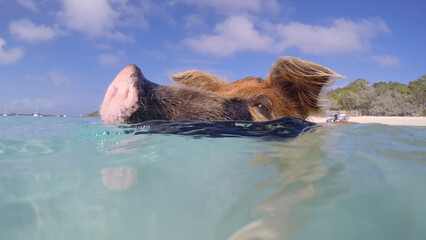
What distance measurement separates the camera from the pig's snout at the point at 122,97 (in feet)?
9.80

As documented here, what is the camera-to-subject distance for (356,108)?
47.8 meters

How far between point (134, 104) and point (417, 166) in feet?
8.20

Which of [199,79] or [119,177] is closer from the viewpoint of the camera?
[119,177]

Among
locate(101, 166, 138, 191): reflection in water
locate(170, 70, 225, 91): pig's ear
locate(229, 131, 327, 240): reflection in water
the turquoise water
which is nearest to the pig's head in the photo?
locate(170, 70, 225, 91): pig's ear

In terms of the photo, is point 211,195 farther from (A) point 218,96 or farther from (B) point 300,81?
(B) point 300,81

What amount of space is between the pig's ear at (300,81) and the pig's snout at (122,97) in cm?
214

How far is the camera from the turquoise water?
1181 millimetres

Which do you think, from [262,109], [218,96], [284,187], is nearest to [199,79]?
[218,96]

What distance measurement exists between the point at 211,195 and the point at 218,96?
2.56m

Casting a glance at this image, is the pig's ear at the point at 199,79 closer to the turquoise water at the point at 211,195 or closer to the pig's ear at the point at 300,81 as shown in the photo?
the pig's ear at the point at 300,81

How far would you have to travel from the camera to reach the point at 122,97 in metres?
3.03

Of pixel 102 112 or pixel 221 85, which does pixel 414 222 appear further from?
pixel 221 85

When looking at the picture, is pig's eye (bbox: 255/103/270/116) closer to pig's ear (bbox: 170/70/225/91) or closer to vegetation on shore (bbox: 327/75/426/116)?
pig's ear (bbox: 170/70/225/91)

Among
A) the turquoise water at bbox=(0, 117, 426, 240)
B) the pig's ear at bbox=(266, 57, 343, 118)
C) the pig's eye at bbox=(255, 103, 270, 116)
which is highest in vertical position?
the pig's ear at bbox=(266, 57, 343, 118)
